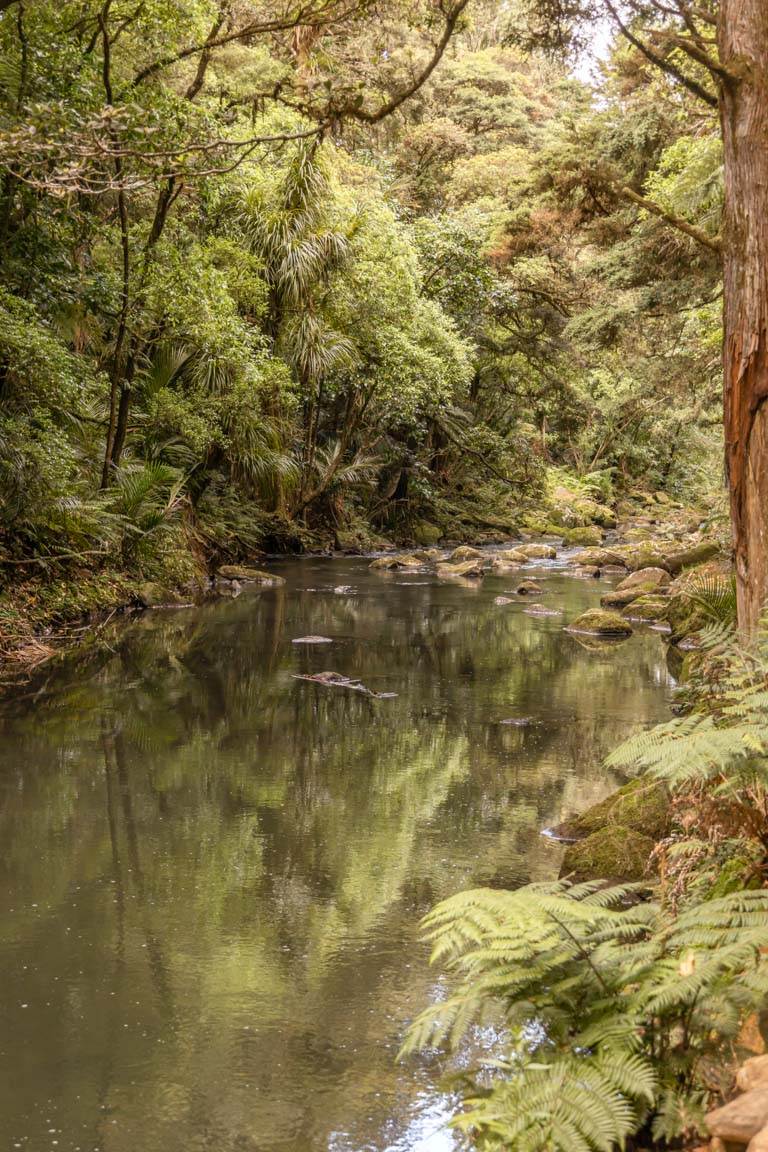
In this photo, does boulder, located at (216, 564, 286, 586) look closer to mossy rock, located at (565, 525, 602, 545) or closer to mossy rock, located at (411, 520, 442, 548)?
mossy rock, located at (411, 520, 442, 548)

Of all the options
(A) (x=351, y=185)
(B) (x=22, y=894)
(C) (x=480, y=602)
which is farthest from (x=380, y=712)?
(A) (x=351, y=185)

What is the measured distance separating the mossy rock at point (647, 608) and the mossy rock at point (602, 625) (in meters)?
1.49

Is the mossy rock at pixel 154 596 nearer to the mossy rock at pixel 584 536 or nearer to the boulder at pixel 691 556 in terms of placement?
the boulder at pixel 691 556

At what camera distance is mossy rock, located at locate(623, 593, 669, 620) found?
16.6m

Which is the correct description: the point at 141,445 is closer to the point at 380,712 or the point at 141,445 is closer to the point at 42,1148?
the point at 380,712

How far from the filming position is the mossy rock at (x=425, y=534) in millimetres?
29156

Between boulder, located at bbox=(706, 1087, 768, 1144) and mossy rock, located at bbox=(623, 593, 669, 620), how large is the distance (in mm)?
14032

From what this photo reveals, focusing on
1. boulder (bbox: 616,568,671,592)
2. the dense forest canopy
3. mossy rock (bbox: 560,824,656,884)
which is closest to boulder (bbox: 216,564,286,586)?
the dense forest canopy

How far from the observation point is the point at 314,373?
21.9 m

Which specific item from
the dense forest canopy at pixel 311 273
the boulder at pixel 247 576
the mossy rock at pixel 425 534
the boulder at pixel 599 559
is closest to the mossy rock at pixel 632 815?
the dense forest canopy at pixel 311 273

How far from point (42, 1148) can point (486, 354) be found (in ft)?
98.0

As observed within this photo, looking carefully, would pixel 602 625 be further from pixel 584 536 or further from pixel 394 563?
pixel 584 536

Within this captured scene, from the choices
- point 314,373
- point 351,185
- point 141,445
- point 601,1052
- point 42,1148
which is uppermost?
point 351,185

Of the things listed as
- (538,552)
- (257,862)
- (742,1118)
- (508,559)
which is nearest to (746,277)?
(257,862)
